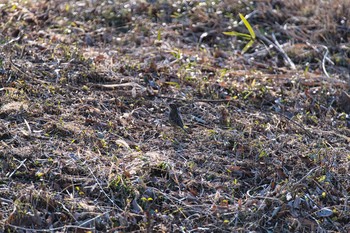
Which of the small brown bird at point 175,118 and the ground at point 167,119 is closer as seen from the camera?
the ground at point 167,119

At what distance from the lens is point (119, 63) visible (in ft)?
20.4

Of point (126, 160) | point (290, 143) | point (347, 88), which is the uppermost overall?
point (126, 160)

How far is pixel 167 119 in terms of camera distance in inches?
211

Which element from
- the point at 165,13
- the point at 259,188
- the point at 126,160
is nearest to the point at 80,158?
the point at 126,160

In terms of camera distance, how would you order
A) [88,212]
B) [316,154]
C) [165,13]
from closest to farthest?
1. [88,212]
2. [316,154]
3. [165,13]

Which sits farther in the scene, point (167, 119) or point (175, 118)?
point (167, 119)

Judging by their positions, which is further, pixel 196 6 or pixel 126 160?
pixel 196 6

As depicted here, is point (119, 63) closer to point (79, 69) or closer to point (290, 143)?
point (79, 69)

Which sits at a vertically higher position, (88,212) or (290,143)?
(88,212)

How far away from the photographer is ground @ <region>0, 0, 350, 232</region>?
4.26 m

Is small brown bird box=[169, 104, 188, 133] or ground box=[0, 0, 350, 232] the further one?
small brown bird box=[169, 104, 188, 133]

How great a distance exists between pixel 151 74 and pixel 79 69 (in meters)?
0.66

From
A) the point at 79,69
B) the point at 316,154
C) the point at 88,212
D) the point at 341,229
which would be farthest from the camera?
the point at 79,69

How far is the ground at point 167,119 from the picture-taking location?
4258mm
